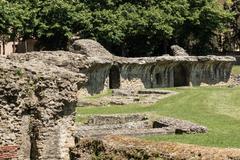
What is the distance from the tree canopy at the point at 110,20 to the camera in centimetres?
5297

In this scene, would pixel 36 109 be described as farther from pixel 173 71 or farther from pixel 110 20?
pixel 110 20

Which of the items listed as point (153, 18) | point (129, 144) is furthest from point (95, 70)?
point (129, 144)

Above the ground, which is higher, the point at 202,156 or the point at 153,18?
the point at 153,18

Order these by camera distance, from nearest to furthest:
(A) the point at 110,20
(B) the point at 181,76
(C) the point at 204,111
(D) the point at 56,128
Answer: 1. (D) the point at 56,128
2. (C) the point at 204,111
3. (B) the point at 181,76
4. (A) the point at 110,20

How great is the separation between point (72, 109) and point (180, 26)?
4402 cm

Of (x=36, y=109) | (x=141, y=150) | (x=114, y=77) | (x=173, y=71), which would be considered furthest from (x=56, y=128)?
(x=173, y=71)

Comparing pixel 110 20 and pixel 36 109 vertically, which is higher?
pixel 110 20

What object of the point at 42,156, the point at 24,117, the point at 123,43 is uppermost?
the point at 123,43

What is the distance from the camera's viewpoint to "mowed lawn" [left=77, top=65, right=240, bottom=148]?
67.3 ft

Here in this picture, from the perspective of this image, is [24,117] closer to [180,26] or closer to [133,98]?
[133,98]

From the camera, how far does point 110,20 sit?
5378 cm

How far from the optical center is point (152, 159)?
14109 millimetres

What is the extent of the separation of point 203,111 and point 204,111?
0.16 ft

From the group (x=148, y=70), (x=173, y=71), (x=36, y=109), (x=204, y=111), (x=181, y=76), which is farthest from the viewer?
(x=181, y=76)
